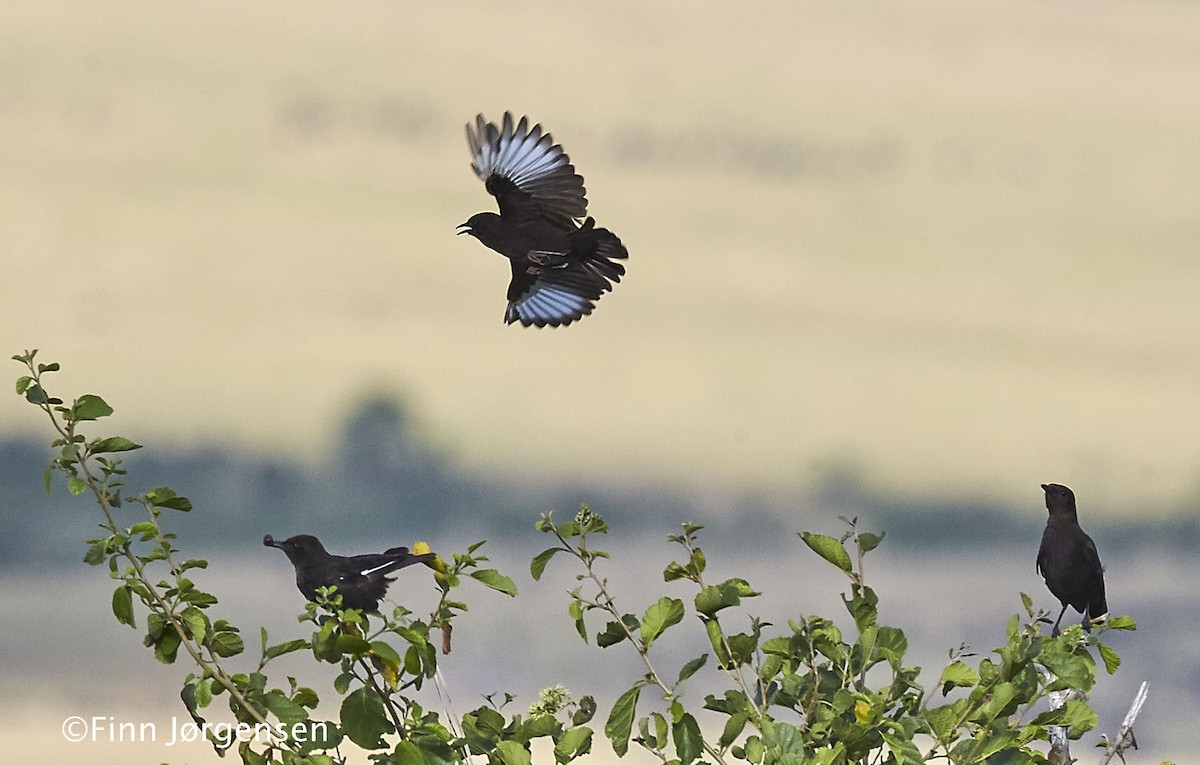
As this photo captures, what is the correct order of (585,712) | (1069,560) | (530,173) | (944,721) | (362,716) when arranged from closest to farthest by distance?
(362,716) < (944,721) < (585,712) < (1069,560) < (530,173)

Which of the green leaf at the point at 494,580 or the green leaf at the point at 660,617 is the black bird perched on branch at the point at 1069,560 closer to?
the green leaf at the point at 660,617

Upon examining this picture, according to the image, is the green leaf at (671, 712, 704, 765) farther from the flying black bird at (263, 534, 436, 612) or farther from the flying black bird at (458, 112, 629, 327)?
the flying black bird at (458, 112, 629, 327)

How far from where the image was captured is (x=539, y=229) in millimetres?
11141

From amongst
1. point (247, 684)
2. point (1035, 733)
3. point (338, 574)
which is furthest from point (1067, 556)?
point (247, 684)

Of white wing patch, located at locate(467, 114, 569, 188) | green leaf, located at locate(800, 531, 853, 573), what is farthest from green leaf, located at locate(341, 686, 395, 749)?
white wing patch, located at locate(467, 114, 569, 188)

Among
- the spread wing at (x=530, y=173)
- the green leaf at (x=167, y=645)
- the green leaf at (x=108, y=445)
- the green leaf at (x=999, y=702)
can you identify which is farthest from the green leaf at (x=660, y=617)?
the spread wing at (x=530, y=173)

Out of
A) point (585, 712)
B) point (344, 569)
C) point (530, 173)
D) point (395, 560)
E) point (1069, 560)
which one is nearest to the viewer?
point (585, 712)

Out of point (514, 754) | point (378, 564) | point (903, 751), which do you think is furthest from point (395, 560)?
point (903, 751)

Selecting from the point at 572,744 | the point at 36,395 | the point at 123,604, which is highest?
the point at 36,395

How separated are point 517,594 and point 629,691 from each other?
0.58 meters

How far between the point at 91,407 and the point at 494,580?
151 centimetres

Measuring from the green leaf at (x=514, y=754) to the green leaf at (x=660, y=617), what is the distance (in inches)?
23.5

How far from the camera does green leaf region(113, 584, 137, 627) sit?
4633 mm

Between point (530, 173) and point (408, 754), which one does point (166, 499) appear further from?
point (530, 173)
